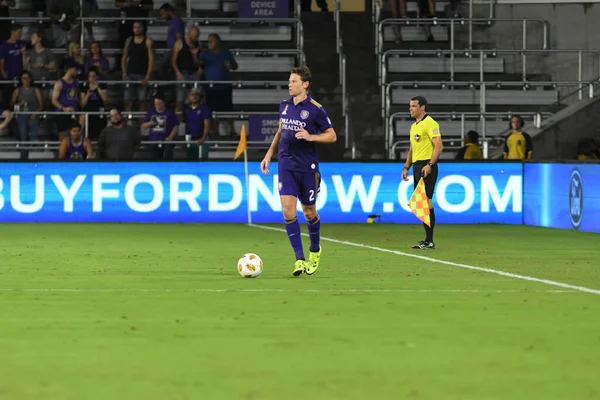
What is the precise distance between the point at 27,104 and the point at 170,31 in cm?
382

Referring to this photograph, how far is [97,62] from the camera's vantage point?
99.8ft

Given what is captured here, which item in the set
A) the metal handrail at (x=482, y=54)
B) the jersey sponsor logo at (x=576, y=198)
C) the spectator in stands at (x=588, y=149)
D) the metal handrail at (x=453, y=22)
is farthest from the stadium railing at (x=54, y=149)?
the jersey sponsor logo at (x=576, y=198)

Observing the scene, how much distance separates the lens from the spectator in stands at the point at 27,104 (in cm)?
2986

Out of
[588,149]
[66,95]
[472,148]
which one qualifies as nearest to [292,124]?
[472,148]

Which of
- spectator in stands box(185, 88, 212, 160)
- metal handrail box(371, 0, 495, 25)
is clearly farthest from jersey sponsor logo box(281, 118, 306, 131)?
metal handrail box(371, 0, 495, 25)

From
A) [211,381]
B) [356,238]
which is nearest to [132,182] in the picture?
[356,238]

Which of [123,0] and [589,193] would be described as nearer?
[589,193]

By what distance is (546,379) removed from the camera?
24.0 ft

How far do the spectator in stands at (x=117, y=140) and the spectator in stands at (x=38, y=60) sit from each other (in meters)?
3.83

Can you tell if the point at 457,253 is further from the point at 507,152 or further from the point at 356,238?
the point at 507,152

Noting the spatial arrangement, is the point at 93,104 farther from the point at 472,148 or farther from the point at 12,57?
the point at 472,148

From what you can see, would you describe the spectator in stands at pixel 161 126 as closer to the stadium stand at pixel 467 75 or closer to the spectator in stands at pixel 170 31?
the spectator in stands at pixel 170 31

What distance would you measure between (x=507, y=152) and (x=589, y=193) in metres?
4.61

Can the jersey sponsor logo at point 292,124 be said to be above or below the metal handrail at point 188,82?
below
